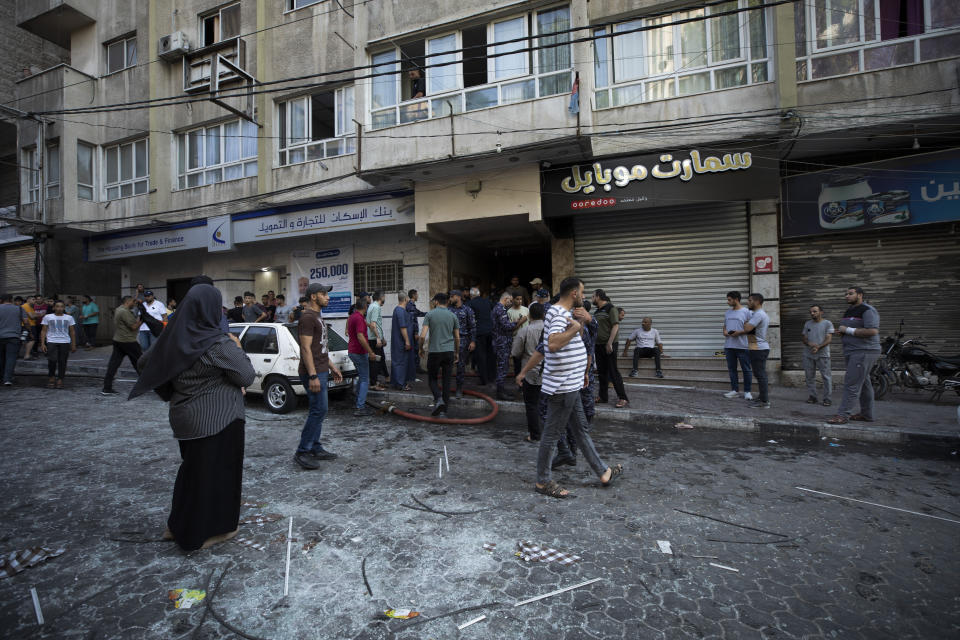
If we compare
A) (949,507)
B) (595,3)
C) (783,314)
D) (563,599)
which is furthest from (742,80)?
(563,599)

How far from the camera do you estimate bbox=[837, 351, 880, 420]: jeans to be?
6121mm

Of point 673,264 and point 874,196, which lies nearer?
point 874,196

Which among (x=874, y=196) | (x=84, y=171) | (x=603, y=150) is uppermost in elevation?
(x=84, y=171)

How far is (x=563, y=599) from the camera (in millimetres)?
2461

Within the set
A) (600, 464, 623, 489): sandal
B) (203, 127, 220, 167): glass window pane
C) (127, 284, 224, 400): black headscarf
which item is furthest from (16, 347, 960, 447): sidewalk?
(203, 127, 220, 167): glass window pane

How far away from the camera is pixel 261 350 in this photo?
24.9 ft

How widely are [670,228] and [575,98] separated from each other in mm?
3605

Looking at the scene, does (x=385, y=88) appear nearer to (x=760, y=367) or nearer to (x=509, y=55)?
(x=509, y=55)

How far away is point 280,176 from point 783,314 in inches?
527

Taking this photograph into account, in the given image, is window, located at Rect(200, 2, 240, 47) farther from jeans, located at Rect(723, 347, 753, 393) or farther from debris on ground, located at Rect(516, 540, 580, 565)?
debris on ground, located at Rect(516, 540, 580, 565)

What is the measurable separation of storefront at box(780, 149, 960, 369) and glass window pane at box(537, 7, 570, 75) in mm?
5370

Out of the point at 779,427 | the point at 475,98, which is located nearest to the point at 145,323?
the point at 475,98

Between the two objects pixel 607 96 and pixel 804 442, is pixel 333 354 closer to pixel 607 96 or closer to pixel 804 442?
pixel 804 442

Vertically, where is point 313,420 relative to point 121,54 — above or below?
below
